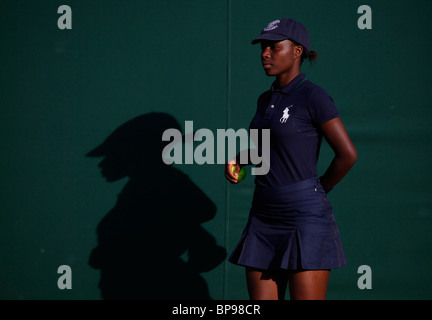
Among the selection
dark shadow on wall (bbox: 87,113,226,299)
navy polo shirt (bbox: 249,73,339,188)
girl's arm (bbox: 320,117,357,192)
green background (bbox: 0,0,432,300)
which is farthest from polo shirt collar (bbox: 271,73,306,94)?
dark shadow on wall (bbox: 87,113,226,299)

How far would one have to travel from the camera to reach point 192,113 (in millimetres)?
3367

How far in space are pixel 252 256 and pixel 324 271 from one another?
0.33 meters

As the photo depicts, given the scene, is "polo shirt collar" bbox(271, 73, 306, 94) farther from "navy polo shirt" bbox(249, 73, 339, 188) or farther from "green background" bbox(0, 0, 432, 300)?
"green background" bbox(0, 0, 432, 300)

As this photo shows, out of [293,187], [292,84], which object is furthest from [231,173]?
[292,84]

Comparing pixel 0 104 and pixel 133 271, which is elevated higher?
pixel 0 104

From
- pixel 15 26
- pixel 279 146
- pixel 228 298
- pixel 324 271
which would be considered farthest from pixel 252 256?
pixel 15 26

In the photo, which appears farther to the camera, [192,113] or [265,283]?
[192,113]

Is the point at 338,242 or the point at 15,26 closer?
the point at 338,242

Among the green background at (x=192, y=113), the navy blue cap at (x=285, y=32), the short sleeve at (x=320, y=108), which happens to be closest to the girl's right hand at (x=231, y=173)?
the short sleeve at (x=320, y=108)

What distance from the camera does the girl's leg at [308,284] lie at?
2.00m

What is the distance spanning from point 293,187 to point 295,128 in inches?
10.3

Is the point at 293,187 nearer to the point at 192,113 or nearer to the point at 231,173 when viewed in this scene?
the point at 231,173

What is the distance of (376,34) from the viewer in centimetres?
332

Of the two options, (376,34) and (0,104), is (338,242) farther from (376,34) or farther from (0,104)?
(0,104)
